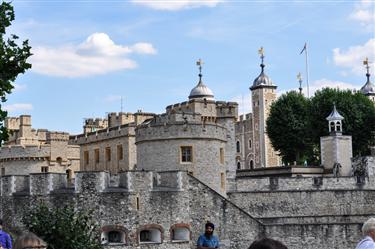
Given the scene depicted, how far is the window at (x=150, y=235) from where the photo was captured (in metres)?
33.5

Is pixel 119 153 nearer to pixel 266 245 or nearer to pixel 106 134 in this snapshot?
pixel 106 134

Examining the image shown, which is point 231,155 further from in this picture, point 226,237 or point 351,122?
point 351,122

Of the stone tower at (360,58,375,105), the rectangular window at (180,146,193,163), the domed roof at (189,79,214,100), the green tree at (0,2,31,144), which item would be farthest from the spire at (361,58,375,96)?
the green tree at (0,2,31,144)

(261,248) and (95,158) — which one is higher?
(95,158)

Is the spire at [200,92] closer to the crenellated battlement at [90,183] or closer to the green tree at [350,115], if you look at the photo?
the green tree at [350,115]

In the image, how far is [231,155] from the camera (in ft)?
155

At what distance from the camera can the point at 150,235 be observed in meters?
33.8

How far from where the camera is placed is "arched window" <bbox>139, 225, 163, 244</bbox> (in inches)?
1314

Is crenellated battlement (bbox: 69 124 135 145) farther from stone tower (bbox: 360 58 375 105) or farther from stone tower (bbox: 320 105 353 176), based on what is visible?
stone tower (bbox: 360 58 375 105)

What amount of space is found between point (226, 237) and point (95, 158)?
24349 millimetres

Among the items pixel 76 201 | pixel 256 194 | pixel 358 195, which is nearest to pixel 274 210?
pixel 256 194

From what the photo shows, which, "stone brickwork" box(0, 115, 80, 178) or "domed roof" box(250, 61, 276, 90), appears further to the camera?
"domed roof" box(250, 61, 276, 90)

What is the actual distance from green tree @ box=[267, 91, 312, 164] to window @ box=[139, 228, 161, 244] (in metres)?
33.2

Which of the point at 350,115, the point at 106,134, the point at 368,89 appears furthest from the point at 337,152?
the point at 368,89
